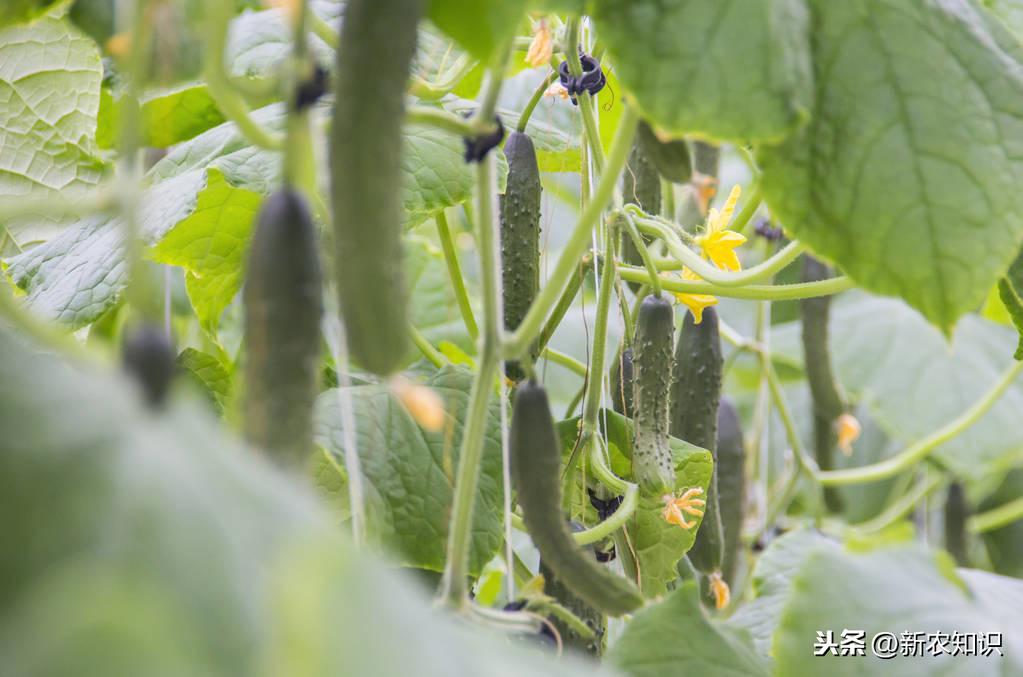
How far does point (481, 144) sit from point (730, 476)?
0.78 meters

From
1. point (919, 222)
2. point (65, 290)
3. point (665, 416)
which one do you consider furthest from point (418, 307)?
point (919, 222)

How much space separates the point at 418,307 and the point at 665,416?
91 cm

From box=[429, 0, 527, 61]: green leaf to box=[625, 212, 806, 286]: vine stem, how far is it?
373 millimetres

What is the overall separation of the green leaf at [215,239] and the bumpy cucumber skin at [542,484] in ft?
1.83

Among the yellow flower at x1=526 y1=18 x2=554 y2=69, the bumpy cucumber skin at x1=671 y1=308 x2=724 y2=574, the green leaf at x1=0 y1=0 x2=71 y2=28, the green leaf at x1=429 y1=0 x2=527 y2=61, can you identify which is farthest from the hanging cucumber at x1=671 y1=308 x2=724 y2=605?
the green leaf at x1=0 y1=0 x2=71 y2=28

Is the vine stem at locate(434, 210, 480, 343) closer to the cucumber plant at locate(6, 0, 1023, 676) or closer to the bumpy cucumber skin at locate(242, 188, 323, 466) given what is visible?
the cucumber plant at locate(6, 0, 1023, 676)

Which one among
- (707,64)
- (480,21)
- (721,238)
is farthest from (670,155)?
(721,238)

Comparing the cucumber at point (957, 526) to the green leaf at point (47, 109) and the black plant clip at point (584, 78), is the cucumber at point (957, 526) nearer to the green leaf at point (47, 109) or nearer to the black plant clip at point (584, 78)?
the black plant clip at point (584, 78)

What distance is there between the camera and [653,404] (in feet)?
3.15

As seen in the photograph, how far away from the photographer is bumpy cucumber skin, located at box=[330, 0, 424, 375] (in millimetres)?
518

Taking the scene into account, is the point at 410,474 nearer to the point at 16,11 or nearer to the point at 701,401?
the point at 701,401

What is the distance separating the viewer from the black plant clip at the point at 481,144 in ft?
2.09

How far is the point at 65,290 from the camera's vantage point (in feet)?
3.66

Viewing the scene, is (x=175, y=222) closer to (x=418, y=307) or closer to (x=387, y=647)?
(x=387, y=647)
